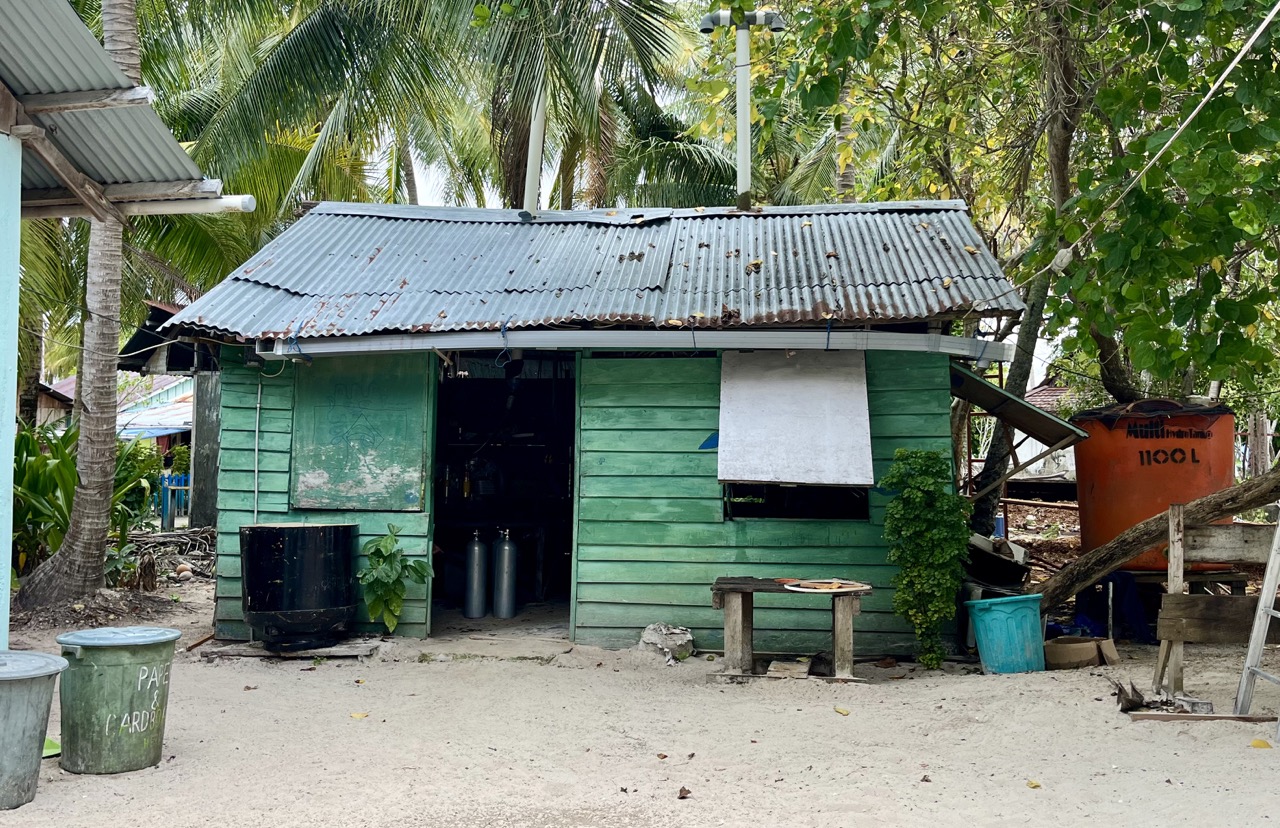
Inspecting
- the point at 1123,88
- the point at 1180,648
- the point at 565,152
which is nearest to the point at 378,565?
the point at 1180,648

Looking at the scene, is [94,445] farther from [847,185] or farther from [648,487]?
[847,185]

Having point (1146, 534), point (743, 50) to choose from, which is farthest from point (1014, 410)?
point (743, 50)

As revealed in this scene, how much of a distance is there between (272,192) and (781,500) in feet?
38.5

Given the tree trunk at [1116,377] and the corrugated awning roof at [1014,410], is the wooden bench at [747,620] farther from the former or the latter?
the tree trunk at [1116,377]

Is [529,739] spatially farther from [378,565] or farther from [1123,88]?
[1123,88]

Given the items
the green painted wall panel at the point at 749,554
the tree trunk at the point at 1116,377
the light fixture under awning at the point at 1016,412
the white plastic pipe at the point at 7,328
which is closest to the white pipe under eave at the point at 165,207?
the white plastic pipe at the point at 7,328

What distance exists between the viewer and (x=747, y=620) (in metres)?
7.46

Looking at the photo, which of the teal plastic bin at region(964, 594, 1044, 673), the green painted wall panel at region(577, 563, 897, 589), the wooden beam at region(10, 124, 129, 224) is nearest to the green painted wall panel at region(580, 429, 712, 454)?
the green painted wall panel at region(577, 563, 897, 589)

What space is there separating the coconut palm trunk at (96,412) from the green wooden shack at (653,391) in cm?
155

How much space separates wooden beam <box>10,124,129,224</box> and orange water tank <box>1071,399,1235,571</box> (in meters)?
7.87

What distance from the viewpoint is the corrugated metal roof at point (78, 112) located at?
5.04 metres

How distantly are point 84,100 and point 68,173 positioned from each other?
1.93 ft

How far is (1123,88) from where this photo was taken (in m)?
6.73

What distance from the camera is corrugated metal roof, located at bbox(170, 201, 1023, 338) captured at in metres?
7.83
